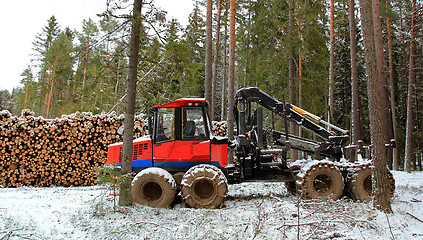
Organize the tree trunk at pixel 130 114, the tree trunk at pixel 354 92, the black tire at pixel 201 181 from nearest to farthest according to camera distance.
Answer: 1. the tree trunk at pixel 130 114
2. the black tire at pixel 201 181
3. the tree trunk at pixel 354 92

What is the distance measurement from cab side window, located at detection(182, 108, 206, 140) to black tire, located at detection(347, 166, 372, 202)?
3982 mm

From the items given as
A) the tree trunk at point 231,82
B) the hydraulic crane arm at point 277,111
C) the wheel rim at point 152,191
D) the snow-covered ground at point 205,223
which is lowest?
the snow-covered ground at point 205,223

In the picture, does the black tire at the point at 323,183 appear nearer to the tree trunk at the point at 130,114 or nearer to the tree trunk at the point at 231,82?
the tree trunk at the point at 130,114

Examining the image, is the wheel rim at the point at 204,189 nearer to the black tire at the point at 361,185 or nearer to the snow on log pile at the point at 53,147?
the black tire at the point at 361,185

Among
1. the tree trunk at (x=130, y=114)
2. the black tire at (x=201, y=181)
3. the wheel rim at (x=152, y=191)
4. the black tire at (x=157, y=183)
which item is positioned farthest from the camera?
the wheel rim at (x=152, y=191)

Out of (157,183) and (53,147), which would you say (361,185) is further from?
(53,147)

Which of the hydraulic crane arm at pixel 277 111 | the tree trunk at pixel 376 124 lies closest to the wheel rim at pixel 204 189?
the hydraulic crane arm at pixel 277 111

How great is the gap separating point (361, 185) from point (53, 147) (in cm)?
1067

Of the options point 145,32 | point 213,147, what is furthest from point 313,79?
point 145,32

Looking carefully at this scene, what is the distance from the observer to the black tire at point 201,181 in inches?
235

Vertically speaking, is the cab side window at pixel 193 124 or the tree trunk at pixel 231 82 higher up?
the tree trunk at pixel 231 82

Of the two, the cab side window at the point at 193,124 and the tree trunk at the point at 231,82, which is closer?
the cab side window at the point at 193,124

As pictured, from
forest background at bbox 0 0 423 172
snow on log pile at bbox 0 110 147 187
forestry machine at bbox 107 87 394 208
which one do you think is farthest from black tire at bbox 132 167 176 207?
snow on log pile at bbox 0 110 147 187

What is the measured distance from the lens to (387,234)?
4.30m
